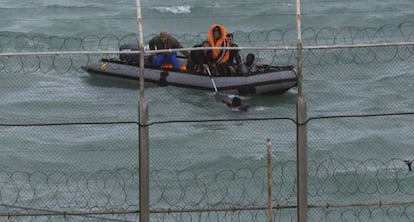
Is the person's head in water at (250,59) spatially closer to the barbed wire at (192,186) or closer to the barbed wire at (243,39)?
the barbed wire at (243,39)

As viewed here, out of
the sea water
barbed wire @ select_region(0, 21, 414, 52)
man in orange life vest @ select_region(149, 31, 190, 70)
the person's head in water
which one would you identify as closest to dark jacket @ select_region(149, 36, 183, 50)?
man in orange life vest @ select_region(149, 31, 190, 70)

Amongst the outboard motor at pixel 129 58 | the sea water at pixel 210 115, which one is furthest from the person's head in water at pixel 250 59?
the outboard motor at pixel 129 58

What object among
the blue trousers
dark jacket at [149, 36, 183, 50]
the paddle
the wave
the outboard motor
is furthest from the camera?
the wave

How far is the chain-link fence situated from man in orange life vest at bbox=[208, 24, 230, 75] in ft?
2.00

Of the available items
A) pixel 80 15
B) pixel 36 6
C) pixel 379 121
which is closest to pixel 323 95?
pixel 379 121

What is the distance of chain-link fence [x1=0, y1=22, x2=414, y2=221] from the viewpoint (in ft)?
57.0

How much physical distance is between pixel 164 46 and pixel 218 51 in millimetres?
1403

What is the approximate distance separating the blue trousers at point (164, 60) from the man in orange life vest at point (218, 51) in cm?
99

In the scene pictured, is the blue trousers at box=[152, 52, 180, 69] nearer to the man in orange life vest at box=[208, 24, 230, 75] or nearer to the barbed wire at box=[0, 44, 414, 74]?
the man in orange life vest at box=[208, 24, 230, 75]

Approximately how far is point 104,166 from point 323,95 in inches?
266

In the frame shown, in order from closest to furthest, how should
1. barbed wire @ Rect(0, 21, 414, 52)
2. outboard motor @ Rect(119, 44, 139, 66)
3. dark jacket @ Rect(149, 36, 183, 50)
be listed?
dark jacket @ Rect(149, 36, 183, 50) < outboard motor @ Rect(119, 44, 139, 66) < barbed wire @ Rect(0, 21, 414, 52)

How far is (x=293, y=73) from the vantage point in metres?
24.8

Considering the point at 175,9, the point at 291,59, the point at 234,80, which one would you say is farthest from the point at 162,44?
the point at 175,9

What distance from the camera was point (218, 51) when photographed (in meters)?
24.5
